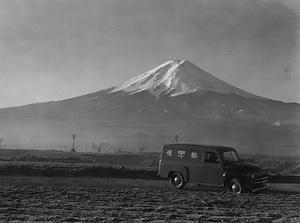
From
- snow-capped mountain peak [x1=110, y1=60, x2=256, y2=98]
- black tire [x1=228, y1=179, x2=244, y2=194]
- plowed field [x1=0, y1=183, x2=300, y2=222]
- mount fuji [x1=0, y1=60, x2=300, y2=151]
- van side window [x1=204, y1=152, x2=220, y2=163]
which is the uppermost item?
snow-capped mountain peak [x1=110, y1=60, x2=256, y2=98]

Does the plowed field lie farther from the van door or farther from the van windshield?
the van windshield

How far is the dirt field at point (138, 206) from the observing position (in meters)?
10.7

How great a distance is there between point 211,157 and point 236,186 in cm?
151

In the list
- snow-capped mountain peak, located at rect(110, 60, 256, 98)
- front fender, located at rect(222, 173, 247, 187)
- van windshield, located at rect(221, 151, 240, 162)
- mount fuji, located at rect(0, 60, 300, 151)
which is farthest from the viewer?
snow-capped mountain peak, located at rect(110, 60, 256, 98)

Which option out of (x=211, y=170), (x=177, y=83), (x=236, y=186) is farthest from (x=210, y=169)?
(x=177, y=83)

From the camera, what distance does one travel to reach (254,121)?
133625 mm

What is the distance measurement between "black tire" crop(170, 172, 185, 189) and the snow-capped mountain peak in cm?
12176

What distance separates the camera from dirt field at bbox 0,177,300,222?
1070cm

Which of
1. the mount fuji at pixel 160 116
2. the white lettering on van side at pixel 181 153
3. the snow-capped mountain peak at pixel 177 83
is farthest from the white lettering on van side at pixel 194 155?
the snow-capped mountain peak at pixel 177 83

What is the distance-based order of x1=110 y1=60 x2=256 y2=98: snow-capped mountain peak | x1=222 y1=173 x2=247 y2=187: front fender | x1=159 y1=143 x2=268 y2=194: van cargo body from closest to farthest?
x1=222 y1=173 x2=247 y2=187: front fender, x1=159 y1=143 x2=268 y2=194: van cargo body, x1=110 y1=60 x2=256 y2=98: snow-capped mountain peak

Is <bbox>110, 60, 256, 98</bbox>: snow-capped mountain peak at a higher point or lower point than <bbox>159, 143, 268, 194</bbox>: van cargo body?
higher

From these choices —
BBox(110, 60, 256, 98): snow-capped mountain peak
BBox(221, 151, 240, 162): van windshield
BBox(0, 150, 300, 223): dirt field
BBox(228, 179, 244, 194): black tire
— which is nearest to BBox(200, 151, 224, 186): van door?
BBox(221, 151, 240, 162): van windshield

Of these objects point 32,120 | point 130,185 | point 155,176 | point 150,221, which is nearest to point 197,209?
point 150,221

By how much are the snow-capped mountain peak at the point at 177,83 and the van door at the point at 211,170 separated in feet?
403
